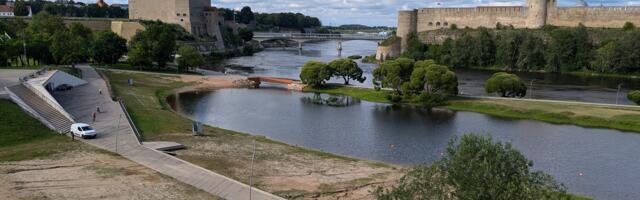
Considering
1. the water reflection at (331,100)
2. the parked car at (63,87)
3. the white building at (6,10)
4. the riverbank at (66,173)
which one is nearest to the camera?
the riverbank at (66,173)

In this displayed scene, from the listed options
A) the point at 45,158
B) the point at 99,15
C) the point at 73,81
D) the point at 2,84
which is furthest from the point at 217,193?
the point at 99,15

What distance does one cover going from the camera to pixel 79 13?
4776 inches

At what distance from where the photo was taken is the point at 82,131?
28016mm

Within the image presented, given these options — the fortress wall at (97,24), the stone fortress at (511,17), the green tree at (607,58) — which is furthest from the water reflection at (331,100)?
the fortress wall at (97,24)

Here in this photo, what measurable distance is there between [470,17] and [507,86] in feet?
173

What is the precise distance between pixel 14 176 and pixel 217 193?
755 cm

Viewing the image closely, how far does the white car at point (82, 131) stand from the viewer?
91.7 ft

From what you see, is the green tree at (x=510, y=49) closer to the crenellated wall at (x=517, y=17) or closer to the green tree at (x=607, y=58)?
the crenellated wall at (x=517, y=17)

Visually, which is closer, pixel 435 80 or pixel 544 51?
pixel 435 80

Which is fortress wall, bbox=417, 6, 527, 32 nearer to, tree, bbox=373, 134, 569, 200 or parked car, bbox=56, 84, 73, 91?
parked car, bbox=56, 84, 73, 91

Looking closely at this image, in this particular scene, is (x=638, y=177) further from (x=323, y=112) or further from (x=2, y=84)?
(x=2, y=84)

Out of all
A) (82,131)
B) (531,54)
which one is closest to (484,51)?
(531,54)

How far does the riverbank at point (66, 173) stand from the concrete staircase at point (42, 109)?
1571 mm

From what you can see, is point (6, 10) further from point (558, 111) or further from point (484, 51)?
point (558, 111)
